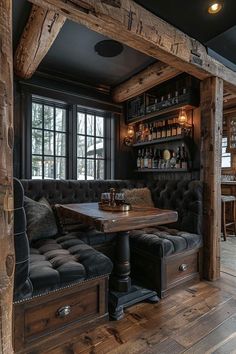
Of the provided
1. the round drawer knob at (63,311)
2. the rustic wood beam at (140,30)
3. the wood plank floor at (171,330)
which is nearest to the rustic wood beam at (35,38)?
the rustic wood beam at (140,30)

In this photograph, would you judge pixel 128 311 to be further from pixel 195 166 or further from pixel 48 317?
pixel 195 166

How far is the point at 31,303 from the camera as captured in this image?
4.81 ft

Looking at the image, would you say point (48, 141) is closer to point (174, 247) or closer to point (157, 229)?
point (157, 229)

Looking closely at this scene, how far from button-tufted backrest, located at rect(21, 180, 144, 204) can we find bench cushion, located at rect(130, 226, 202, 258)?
906mm

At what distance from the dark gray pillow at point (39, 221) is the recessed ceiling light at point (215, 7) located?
231 cm

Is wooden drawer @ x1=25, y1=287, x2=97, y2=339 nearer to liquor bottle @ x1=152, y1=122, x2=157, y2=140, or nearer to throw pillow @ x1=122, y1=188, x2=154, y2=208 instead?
throw pillow @ x1=122, y1=188, x2=154, y2=208

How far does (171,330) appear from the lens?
5.57 feet

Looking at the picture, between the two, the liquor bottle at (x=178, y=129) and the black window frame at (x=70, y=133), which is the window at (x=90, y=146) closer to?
the black window frame at (x=70, y=133)

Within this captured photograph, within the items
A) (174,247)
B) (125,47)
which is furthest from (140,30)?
(174,247)

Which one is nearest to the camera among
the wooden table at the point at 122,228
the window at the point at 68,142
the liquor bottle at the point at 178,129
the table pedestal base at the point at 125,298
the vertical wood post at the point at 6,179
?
the vertical wood post at the point at 6,179

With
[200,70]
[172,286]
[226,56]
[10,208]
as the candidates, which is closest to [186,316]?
[172,286]

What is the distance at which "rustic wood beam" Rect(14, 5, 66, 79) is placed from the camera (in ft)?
6.37

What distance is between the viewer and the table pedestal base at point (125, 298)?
1860 millimetres

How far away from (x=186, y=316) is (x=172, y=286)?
1.24 ft
